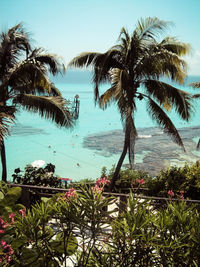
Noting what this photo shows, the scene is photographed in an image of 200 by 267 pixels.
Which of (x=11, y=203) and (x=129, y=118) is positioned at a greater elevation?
(x=129, y=118)

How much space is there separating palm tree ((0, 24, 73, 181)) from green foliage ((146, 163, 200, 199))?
3021mm

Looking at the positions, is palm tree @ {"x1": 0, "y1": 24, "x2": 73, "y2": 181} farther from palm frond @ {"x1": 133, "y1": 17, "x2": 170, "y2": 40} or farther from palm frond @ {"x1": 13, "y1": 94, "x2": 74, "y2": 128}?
palm frond @ {"x1": 133, "y1": 17, "x2": 170, "y2": 40}

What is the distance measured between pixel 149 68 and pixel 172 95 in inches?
46.6

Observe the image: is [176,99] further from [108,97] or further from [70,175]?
[70,175]

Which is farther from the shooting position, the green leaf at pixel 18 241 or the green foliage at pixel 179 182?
the green foliage at pixel 179 182

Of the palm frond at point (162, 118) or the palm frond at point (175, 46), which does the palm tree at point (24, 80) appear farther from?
the palm frond at point (175, 46)

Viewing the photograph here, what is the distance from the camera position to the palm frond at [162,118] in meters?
9.27

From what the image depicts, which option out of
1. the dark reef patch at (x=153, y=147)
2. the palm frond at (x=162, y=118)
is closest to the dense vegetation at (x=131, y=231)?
the palm frond at (x=162, y=118)

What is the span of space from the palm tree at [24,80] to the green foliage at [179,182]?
3021 millimetres

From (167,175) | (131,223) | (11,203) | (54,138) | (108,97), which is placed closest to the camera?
(131,223)

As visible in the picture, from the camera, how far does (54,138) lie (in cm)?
4800

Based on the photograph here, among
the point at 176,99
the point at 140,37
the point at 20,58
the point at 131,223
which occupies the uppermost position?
the point at 140,37

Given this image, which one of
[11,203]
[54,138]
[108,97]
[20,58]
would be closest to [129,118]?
[108,97]

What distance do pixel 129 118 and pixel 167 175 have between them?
2200 millimetres
